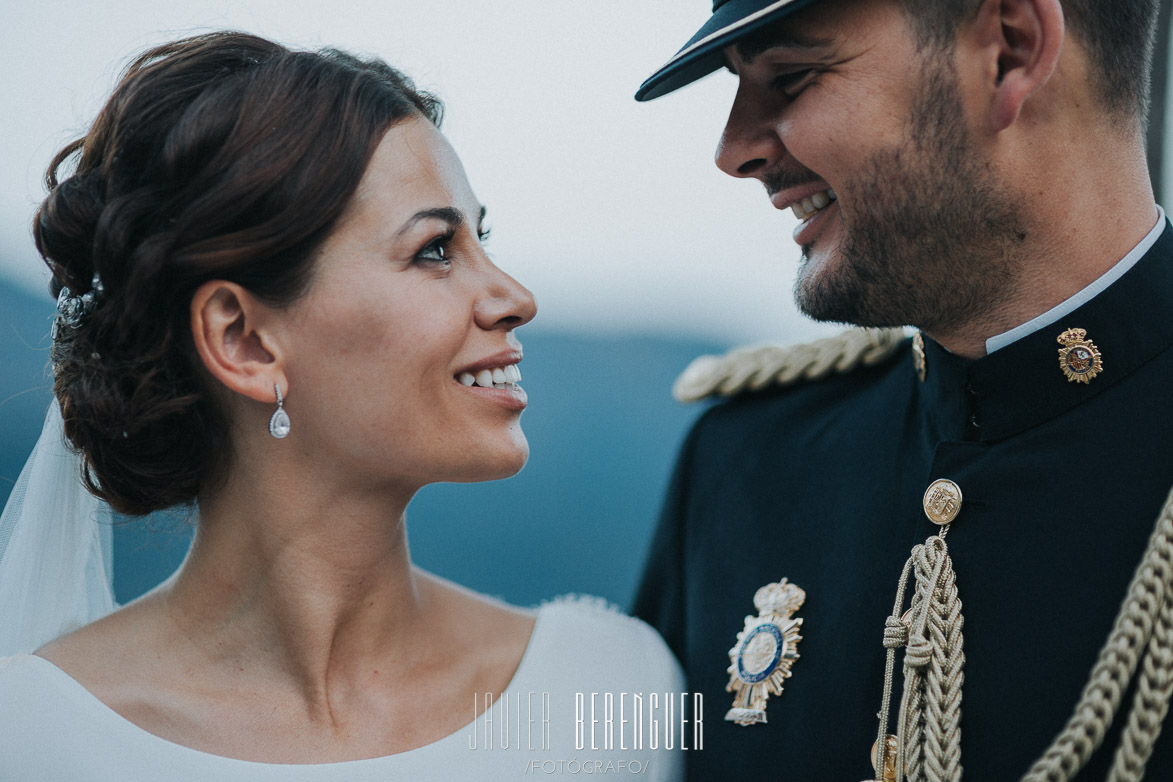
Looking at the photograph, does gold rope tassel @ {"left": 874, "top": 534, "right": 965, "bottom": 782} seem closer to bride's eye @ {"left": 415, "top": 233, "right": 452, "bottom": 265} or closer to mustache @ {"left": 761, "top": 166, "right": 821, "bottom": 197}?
mustache @ {"left": 761, "top": 166, "right": 821, "bottom": 197}

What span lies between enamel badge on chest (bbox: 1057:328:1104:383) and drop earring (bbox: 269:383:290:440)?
124 centimetres

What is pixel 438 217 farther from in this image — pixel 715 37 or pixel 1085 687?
pixel 1085 687

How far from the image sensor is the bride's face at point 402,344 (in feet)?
5.41

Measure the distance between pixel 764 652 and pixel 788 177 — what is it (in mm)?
843

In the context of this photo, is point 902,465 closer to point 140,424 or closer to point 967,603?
point 967,603

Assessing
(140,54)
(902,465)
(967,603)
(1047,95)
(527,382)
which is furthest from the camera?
(527,382)

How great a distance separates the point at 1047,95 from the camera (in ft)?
5.12

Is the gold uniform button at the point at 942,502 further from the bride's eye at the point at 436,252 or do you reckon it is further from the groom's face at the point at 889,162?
the bride's eye at the point at 436,252

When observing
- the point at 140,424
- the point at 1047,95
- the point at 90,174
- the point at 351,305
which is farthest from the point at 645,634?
the point at 90,174

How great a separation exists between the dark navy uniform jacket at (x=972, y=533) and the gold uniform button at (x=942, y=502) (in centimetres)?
2

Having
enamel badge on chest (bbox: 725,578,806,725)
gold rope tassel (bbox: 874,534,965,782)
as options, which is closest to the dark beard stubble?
gold rope tassel (bbox: 874,534,965,782)

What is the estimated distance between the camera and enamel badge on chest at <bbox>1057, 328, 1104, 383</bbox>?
1458 mm

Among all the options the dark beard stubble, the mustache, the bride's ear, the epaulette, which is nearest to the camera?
the dark beard stubble

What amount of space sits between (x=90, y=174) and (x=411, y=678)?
1.05m
